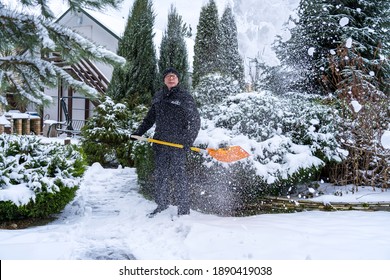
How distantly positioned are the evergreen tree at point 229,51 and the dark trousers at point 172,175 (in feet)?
24.3

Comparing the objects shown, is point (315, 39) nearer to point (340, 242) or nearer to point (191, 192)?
point (191, 192)

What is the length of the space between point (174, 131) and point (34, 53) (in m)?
1.89

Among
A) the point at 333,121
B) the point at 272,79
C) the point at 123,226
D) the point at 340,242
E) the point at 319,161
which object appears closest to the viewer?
the point at 340,242

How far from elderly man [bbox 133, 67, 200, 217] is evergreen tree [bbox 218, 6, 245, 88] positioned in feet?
24.0

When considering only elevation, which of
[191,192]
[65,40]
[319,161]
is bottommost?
[191,192]

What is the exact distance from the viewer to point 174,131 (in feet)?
13.9

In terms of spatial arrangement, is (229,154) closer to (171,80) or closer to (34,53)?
(171,80)

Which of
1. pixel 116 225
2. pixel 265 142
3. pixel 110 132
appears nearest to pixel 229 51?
pixel 110 132

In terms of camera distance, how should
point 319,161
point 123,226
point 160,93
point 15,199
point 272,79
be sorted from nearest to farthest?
1. point 15,199
2. point 123,226
3. point 160,93
4. point 319,161
5. point 272,79

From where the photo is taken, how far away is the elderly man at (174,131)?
164 inches

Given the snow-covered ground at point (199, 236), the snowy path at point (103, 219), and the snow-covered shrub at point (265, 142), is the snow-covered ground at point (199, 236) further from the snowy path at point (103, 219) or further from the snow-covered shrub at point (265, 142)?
the snow-covered shrub at point (265, 142)

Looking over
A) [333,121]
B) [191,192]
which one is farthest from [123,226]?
[333,121]

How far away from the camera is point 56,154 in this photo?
4281mm
